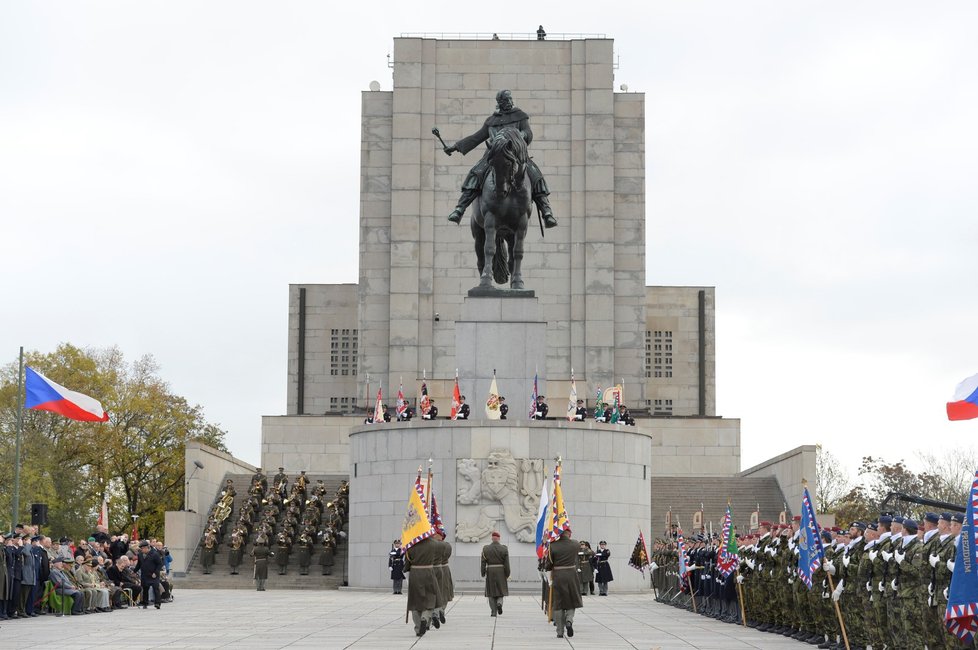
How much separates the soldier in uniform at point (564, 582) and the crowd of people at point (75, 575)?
363 inches

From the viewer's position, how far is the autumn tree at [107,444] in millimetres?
58000

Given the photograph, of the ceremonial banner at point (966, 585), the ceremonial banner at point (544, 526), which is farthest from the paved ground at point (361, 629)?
the ceremonial banner at point (966, 585)

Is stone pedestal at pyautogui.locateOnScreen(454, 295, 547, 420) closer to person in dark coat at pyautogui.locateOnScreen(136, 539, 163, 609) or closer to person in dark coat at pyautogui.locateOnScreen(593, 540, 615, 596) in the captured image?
person in dark coat at pyautogui.locateOnScreen(593, 540, 615, 596)

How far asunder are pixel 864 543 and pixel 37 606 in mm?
15546

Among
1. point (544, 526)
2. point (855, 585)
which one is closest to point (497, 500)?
point (544, 526)

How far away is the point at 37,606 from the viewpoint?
2681 centimetres

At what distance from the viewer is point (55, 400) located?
33531 mm

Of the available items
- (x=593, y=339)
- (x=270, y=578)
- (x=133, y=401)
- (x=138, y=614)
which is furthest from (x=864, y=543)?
(x=133, y=401)

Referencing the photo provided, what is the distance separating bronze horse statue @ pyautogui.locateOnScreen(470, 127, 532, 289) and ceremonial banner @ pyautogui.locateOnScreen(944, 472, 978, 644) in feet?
74.0

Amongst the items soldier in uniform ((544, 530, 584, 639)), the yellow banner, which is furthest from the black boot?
soldier in uniform ((544, 530, 584, 639))

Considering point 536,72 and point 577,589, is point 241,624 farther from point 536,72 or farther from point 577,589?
point 536,72

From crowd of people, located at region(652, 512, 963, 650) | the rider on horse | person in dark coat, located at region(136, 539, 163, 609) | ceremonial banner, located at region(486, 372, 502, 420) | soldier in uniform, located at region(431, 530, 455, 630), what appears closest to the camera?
crowd of people, located at region(652, 512, 963, 650)

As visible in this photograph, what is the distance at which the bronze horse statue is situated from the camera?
3562 centimetres

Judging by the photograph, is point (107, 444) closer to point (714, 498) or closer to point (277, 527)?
point (277, 527)
